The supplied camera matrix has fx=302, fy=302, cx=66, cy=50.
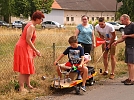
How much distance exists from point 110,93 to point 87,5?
61.4 metres

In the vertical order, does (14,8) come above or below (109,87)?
above

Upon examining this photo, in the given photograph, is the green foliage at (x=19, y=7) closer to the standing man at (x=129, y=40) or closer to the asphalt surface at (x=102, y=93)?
the standing man at (x=129, y=40)

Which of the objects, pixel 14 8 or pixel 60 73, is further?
pixel 14 8

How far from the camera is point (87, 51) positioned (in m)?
8.59

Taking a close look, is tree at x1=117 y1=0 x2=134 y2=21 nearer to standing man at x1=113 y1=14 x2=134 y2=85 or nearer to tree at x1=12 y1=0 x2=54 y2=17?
tree at x1=12 y1=0 x2=54 y2=17

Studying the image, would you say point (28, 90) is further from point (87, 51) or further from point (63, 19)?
point (63, 19)

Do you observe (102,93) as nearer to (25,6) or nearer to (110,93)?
(110,93)

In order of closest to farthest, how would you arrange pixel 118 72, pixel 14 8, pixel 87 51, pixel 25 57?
pixel 25 57 → pixel 87 51 → pixel 118 72 → pixel 14 8

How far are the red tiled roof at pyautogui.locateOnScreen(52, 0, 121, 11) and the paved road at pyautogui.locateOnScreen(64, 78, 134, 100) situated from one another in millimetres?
54713

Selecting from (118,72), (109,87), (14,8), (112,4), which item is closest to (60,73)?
(109,87)

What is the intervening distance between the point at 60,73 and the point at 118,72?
3.00 metres

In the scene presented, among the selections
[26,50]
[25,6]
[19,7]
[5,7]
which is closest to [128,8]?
[25,6]

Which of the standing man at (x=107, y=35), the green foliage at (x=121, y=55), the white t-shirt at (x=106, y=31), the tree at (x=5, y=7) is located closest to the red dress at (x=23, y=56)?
the standing man at (x=107, y=35)

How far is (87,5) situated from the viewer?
221 ft
